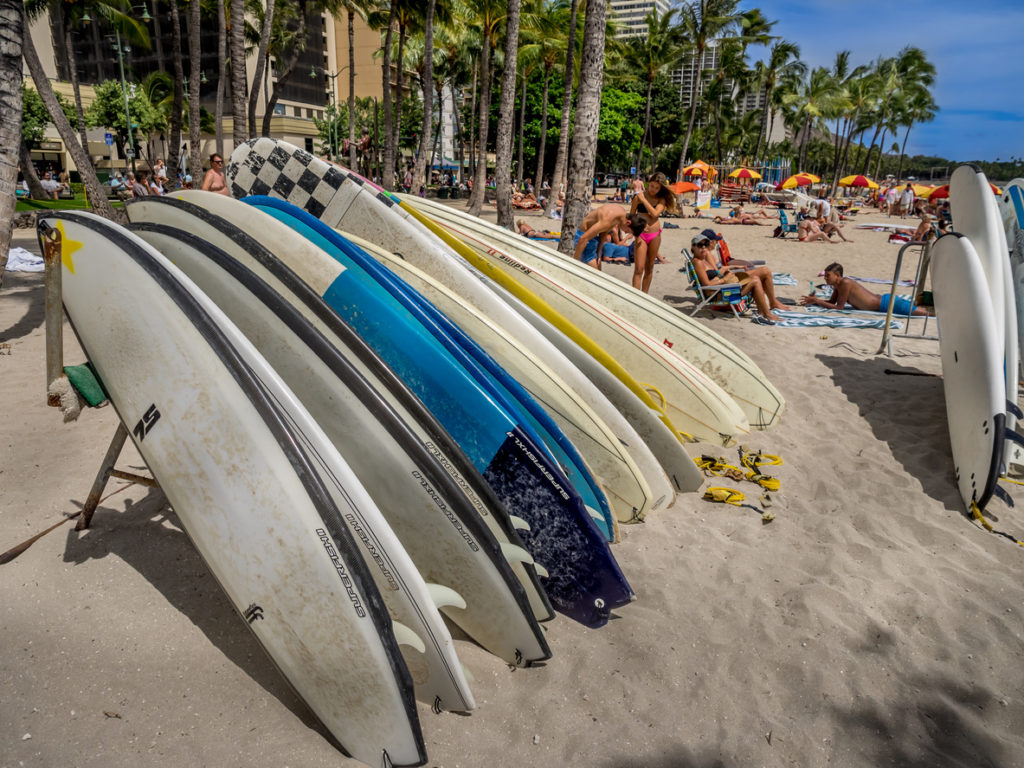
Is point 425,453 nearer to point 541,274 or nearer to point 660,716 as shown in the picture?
point 660,716

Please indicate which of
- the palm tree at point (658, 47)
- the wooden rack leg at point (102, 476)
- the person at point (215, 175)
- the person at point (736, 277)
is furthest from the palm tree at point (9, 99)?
the palm tree at point (658, 47)

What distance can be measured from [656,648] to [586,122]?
6.37 m

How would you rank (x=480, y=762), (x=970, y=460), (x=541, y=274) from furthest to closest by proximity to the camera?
1. (x=541, y=274)
2. (x=970, y=460)
3. (x=480, y=762)

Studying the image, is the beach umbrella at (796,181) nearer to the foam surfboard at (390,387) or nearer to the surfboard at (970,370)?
the surfboard at (970,370)

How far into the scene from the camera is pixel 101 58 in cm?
6450

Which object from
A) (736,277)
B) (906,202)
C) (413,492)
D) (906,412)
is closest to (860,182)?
(906,202)

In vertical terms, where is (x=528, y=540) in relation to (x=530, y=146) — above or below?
below

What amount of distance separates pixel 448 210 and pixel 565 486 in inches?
151

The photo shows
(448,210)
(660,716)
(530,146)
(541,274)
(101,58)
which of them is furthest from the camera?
(101,58)

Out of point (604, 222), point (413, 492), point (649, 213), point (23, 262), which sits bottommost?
point (23, 262)

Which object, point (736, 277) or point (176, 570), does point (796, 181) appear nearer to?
point (736, 277)

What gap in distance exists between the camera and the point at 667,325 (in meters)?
5.07

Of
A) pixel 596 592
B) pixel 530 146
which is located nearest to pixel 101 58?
pixel 530 146

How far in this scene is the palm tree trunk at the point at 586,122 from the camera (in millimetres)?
6984
